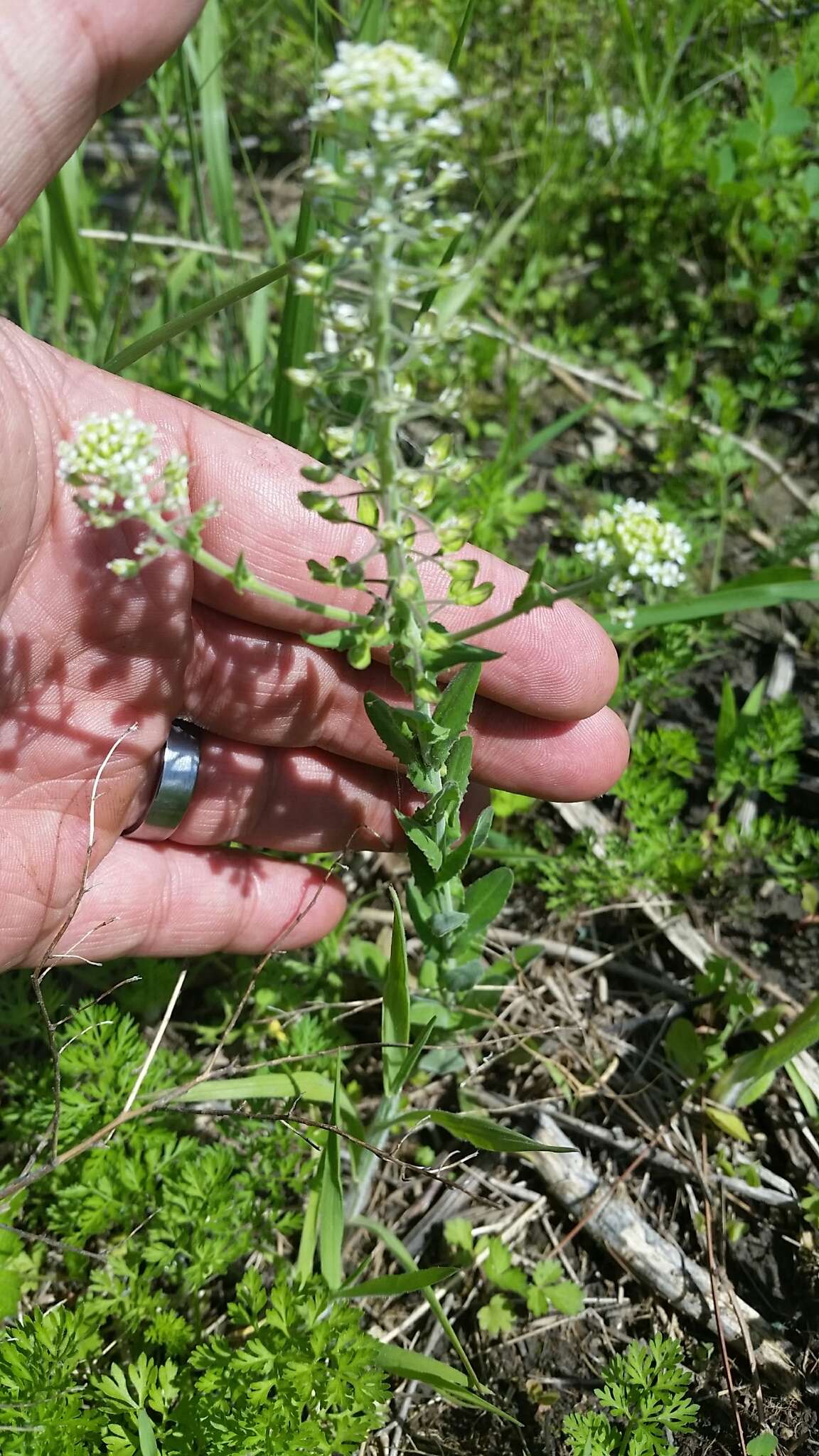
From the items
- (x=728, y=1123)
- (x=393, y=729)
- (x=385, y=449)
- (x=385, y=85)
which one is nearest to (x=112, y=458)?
(x=385, y=449)

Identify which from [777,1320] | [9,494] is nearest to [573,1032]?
[777,1320]

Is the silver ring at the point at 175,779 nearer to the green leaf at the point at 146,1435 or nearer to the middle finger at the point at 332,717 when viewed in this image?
the middle finger at the point at 332,717

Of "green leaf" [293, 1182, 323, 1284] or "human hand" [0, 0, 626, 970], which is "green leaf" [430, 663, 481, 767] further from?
"green leaf" [293, 1182, 323, 1284]

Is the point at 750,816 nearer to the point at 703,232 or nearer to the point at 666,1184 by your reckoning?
the point at 666,1184

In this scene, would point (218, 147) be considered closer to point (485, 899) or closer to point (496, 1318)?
point (485, 899)

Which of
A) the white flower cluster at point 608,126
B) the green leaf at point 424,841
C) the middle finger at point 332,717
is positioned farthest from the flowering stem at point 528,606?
the white flower cluster at point 608,126
